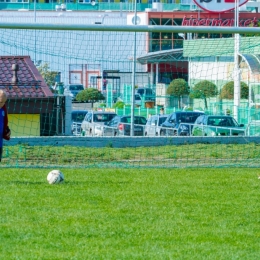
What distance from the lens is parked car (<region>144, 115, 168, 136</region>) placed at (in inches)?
1123

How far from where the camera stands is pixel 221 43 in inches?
811

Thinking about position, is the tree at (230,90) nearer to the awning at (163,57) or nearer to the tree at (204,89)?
the tree at (204,89)

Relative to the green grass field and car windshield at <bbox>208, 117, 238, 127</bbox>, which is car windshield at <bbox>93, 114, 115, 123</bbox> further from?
the green grass field

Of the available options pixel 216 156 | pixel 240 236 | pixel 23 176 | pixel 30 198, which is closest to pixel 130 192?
pixel 30 198

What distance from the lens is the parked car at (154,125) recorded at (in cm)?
2852

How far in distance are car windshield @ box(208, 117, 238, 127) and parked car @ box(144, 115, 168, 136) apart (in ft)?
5.94

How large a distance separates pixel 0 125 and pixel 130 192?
2.26 meters

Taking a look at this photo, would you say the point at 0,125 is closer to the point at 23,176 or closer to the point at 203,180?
the point at 23,176

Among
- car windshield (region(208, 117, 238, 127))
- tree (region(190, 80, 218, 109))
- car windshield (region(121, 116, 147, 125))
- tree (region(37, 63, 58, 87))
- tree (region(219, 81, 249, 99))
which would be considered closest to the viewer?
tree (region(190, 80, 218, 109))

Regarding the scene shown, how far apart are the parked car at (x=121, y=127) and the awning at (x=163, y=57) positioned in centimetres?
750

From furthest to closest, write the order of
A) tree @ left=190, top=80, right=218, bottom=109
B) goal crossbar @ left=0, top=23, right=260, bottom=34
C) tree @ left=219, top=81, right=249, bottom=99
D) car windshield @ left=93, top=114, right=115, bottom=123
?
car windshield @ left=93, top=114, right=115, bottom=123 < tree @ left=219, top=81, right=249, bottom=99 < tree @ left=190, top=80, right=218, bottom=109 < goal crossbar @ left=0, top=23, right=260, bottom=34

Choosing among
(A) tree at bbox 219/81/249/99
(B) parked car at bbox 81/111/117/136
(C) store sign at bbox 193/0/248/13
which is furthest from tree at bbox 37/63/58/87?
(C) store sign at bbox 193/0/248/13

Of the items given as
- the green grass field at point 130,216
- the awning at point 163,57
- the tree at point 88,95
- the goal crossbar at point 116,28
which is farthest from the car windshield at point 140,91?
→ the green grass field at point 130,216

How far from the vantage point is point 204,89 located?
2159cm
